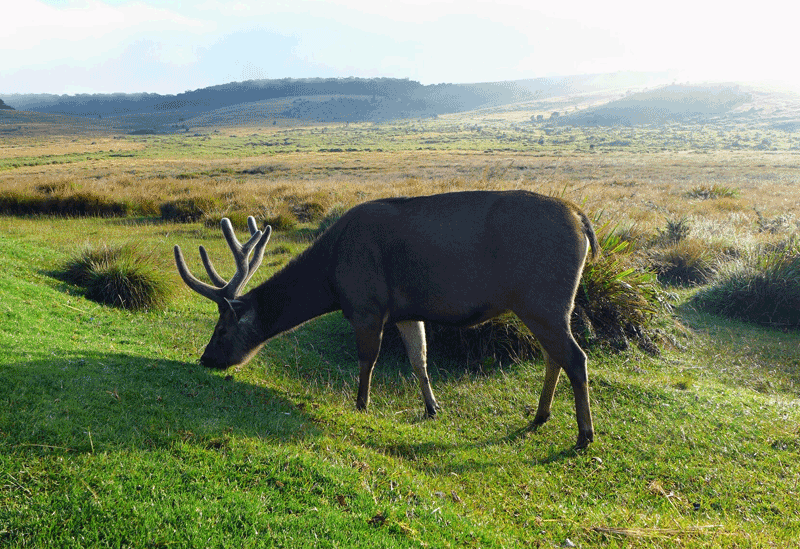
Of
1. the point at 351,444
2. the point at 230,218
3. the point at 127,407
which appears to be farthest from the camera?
the point at 230,218

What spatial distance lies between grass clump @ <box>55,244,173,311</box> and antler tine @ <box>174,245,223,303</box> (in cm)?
405

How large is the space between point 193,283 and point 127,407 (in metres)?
1.85

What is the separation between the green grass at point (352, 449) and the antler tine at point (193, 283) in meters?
0.98

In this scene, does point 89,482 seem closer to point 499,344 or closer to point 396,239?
point 396,239

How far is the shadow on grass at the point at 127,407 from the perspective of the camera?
423 centimetres

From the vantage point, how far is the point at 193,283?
6.41 metres

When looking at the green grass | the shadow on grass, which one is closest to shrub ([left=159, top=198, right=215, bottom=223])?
the green grass

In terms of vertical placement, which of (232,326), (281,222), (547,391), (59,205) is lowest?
(547,391)

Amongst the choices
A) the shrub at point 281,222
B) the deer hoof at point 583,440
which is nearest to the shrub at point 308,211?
the shrub at point 281,222

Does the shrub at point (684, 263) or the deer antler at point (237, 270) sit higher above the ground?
the deer antler at point (237, 270)

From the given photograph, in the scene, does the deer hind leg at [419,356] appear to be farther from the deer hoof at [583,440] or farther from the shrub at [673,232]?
the shrub at [673,232]

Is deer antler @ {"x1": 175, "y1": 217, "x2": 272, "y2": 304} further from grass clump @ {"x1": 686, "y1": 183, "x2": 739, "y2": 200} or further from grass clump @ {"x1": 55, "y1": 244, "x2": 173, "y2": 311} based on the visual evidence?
grass clump @ {"x1": 686, "y1": 183, "x2": 739, "y2": 200}

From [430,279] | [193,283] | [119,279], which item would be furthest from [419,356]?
Answer: [119,279]

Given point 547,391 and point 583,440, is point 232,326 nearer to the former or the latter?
point 547,391
